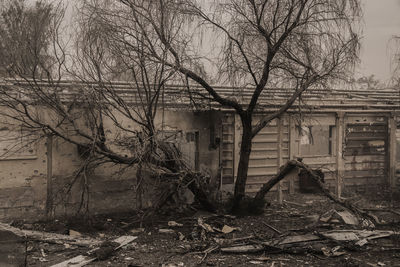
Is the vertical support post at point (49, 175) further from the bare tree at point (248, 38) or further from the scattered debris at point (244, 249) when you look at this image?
the scattered debris at point (244, 249)

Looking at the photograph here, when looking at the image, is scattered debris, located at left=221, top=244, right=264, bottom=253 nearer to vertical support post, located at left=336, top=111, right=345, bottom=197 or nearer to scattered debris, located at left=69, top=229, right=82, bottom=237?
scattered debris, located at left=69, top=229, right=82, bottom=237

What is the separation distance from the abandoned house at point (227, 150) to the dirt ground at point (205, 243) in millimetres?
679

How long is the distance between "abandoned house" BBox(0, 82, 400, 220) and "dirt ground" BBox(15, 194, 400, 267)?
2.23ft

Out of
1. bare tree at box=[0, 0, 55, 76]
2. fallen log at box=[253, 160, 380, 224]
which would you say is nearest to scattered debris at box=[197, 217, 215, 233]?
fallen log at box=[253, 160, 380, 224]

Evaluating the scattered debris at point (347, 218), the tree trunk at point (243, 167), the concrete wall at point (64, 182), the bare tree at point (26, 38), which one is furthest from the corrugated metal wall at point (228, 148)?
the bare tree at point (26, 38)

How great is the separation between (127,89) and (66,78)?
141cm

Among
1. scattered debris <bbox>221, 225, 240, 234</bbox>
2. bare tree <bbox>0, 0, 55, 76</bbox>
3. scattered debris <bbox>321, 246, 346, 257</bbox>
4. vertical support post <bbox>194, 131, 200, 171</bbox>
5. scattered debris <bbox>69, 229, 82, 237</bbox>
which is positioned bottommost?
scattered debris <bbox>321, 246, 346, 257</bbox>

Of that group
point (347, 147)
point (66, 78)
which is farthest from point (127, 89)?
point (347, 147)

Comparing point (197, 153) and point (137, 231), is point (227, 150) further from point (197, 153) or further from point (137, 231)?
point (137, 231)

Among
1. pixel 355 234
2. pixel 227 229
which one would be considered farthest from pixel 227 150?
pixel 355 234

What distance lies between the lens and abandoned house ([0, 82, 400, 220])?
31.9ft

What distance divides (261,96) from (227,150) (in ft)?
6.31

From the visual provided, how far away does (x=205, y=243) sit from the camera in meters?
8.34

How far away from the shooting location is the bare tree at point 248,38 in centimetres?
823
